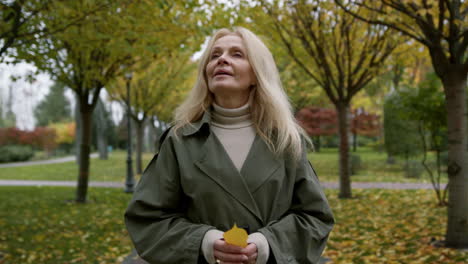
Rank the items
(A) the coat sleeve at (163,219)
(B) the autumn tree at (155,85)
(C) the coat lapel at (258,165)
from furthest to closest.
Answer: (B) the autumn tree at (155,85) < (C) the coat lapel at (258,165) < (A) the coat sleeve at (163,219)

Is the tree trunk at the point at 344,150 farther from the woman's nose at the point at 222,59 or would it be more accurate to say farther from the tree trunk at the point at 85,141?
the woman's nose at the point at 222,59

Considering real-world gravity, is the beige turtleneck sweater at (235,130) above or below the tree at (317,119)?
below

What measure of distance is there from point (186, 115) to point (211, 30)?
197 inches

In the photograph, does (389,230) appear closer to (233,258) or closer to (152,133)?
(233,258)

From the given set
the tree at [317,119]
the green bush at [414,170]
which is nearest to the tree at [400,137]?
the green bush at [414,170]

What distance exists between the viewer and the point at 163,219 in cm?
176

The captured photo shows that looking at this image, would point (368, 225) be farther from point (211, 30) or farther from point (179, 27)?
point (179, 27)

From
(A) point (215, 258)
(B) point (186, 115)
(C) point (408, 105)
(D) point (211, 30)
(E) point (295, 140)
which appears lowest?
(A) point (215, 258)

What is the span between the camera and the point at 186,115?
6.71 feet

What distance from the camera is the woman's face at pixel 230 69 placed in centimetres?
188

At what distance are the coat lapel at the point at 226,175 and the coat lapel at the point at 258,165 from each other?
0.04 meters

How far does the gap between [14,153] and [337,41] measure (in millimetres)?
29061

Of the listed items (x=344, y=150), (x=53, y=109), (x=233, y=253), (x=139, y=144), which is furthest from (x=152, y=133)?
(x=233, y=253)

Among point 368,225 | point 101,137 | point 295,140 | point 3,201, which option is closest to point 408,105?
point 368,225
